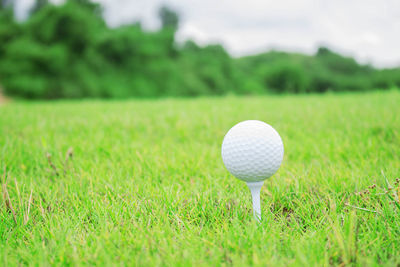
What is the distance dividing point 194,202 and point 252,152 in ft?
1.45

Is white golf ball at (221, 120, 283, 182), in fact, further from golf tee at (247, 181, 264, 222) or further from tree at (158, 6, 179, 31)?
tree at (158, 6, 179, 31)

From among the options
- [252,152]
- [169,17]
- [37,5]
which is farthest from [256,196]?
[169,17]

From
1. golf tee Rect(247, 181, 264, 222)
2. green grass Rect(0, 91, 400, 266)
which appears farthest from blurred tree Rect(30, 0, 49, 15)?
golf tee Rect(247, 181, 264, 222)

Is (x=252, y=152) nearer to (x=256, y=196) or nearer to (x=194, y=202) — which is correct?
(x=256, y=196)

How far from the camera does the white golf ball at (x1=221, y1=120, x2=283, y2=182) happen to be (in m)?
1.27

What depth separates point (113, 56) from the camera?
2238 centimetres

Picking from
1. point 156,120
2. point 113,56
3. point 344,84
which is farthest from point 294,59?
point 156,120

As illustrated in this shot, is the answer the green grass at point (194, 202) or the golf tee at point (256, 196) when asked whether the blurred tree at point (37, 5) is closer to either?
the green grass at point (194, 202)

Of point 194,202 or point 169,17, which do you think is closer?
point 194,202

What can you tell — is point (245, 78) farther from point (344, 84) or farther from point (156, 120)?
point (156, 120)

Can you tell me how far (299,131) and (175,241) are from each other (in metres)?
2.11

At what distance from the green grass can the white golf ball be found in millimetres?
220

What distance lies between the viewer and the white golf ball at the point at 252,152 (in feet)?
4.17

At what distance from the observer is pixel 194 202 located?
1.51 meters
